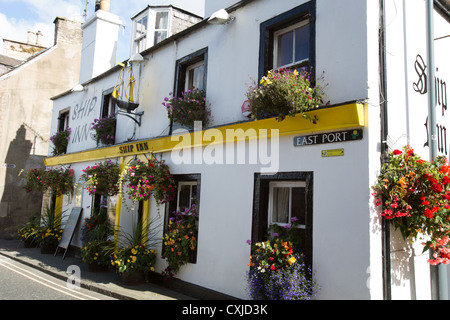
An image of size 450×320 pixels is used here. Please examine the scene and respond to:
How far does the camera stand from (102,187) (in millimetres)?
10250

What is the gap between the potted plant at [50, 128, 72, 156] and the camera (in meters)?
14.5

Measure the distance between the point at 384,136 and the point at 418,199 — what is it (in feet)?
3.38

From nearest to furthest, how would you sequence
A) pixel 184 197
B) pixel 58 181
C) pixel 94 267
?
pixel 184 197 → pixel 94 267 → pixel 58 181

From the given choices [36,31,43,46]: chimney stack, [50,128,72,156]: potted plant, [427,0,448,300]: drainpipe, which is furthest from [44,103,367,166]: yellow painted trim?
[36,31,43,46]: chimney stack

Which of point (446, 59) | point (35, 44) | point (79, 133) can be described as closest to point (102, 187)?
point (79, 133)

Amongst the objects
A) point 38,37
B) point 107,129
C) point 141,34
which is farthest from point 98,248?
point 38,37

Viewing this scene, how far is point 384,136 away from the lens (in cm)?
555

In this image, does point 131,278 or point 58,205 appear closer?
point 131,278

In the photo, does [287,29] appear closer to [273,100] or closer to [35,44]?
[273,100]

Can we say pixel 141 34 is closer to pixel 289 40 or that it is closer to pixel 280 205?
pixel 289 40

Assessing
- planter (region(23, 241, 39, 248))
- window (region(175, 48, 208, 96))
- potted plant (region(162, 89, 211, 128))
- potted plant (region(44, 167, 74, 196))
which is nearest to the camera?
potted plant (region(162, 89, 211, 128))

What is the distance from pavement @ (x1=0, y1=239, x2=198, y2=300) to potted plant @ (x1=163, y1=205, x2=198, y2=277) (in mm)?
584

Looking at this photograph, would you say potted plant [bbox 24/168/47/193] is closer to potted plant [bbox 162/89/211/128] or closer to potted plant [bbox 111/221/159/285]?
potted plant [bbox 111/221/159/285]

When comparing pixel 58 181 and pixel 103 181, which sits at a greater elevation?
pixel 58 181
